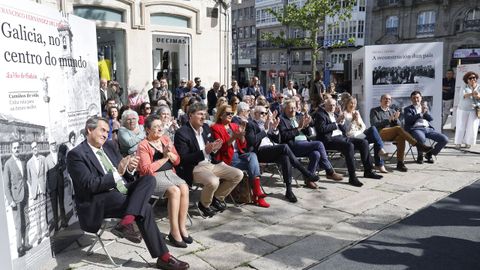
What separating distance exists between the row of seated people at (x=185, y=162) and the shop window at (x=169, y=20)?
608 cm

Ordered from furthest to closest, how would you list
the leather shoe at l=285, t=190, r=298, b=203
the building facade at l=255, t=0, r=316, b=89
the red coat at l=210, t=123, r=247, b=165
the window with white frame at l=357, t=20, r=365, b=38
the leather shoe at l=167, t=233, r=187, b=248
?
the building facade at l=255, t=0, r=316, b=89
the window with white frame at l=357, t=20, r=365, b=38
the leather shoe at l=285, t=190, r=298, b=203
the red coat at l=210, t=123, r=247, b=165
the leather shoe at l=167, t=233, r=187, b=248

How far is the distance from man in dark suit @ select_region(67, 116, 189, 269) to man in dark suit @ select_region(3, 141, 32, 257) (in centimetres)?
39

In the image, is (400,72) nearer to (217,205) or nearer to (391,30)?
(217,205)

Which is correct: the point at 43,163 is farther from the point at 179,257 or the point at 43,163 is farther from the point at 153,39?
the point at 153,39

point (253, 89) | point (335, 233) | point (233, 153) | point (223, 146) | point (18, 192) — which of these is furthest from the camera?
point (253, 89)

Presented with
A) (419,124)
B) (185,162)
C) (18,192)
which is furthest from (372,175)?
(18,192)

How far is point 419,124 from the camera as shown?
720 cm

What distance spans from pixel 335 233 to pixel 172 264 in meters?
1.82

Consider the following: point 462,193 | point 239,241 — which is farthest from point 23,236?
point 462,193

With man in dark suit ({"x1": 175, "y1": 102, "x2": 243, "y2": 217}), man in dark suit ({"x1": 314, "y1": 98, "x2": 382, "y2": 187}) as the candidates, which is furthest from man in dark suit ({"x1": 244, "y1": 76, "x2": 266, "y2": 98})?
man in dark suit ({"x1": 175, "y1": 102, "x2": 243, "y2": 217})

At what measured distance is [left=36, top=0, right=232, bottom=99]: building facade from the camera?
10.1 metres

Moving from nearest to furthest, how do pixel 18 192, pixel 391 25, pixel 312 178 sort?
pixel 18 192 < pixel 312 178 < pixel 391 25

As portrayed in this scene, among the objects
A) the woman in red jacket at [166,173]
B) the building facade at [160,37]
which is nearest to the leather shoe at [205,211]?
the woman in red jacket at [166,173]

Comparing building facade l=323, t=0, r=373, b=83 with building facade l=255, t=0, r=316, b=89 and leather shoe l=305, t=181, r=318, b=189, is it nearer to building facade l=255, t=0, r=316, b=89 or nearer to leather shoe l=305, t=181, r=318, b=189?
building facade l=255, t=0, r=316, b=89
